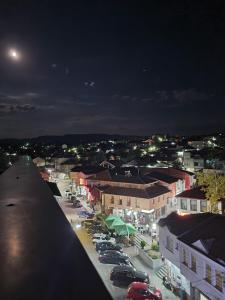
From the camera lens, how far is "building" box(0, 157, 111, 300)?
26.8 inches

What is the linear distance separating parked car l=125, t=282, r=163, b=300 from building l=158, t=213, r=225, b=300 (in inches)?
34.4

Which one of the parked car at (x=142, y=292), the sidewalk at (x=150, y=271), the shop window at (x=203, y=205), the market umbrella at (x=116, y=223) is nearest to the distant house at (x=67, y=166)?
the market umbrella at (x=116, y=223)

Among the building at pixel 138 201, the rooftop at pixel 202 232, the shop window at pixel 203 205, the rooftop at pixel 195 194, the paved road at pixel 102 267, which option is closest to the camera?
the rooftop at pixel 202 232

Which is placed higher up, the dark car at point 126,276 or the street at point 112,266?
the dark car at point 126,276

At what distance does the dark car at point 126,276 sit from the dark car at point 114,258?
120 centimetres

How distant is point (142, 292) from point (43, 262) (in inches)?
392

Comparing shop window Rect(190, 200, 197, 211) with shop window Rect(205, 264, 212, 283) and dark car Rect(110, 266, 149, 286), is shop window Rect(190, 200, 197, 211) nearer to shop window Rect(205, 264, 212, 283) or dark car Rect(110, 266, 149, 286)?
dark car Rect(110, 266, 149, 286)

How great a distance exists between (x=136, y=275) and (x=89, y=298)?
11202 millimetres

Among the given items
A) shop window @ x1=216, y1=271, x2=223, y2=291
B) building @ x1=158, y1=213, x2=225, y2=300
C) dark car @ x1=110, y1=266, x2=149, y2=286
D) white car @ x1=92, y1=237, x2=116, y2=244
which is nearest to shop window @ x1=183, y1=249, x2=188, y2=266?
building @ x1=158, y1=213, x2=225, y2=300

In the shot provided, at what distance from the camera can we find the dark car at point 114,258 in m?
12.4

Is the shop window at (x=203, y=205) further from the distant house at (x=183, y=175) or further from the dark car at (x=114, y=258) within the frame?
the distant house at (x=183, y=175)

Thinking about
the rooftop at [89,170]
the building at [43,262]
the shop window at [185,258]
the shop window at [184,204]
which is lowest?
the shop window at [185,258]

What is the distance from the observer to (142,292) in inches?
382

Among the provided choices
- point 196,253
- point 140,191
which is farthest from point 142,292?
point 140,191
